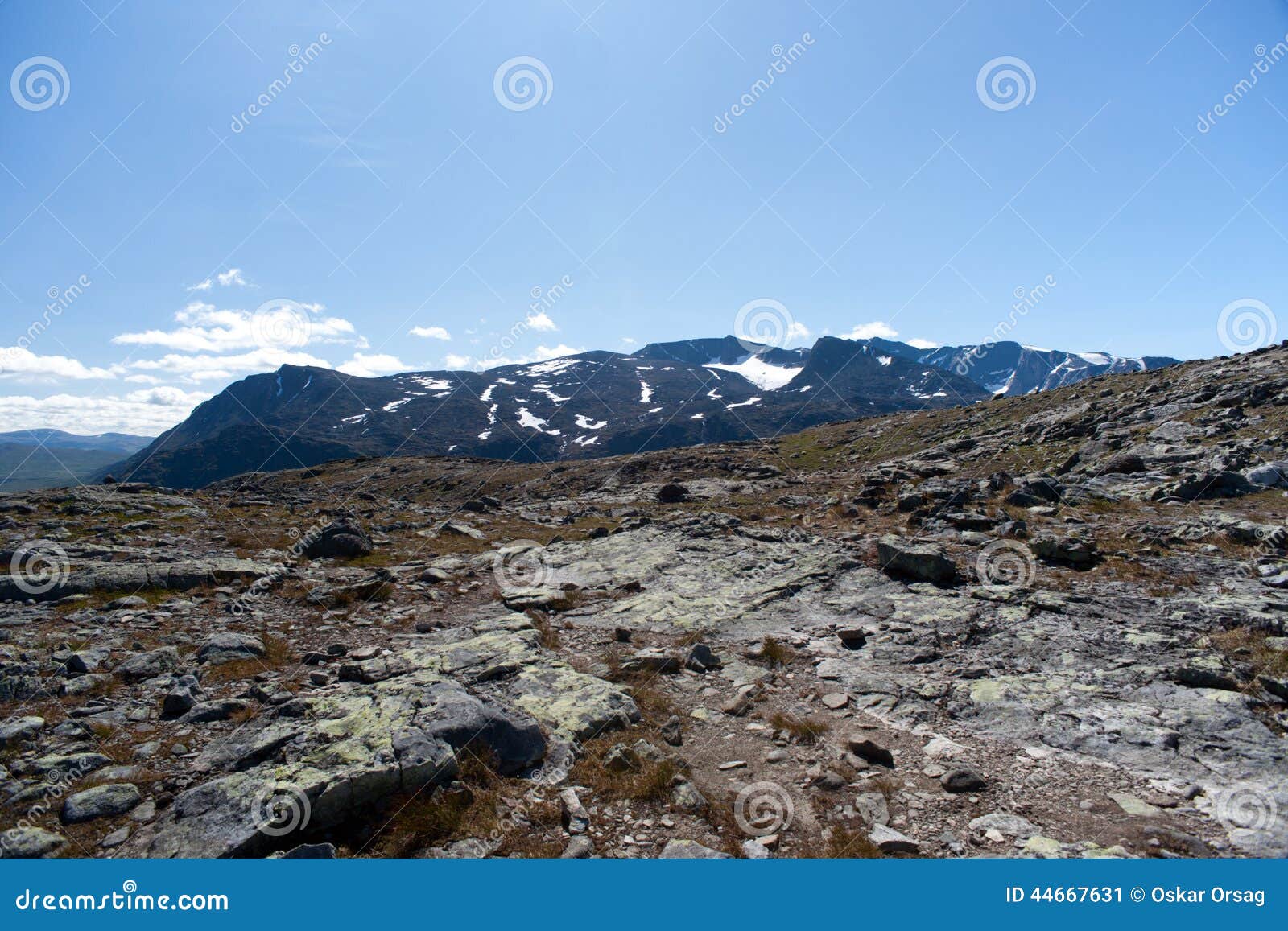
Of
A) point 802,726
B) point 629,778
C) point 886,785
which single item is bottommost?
point 629,778

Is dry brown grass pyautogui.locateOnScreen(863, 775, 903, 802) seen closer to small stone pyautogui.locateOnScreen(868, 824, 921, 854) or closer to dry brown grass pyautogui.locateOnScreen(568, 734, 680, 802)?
small stone pyautogui.locateOnScreen(868, 824, 921, 854)

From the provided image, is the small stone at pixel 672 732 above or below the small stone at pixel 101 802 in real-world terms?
above

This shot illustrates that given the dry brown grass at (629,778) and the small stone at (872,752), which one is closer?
the dry brown grass at (629,778)

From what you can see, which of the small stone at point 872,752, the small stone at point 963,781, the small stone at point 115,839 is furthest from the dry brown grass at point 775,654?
the small stone at point 115,839

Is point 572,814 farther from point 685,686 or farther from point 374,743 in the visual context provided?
point 685,686

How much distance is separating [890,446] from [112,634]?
71.7m

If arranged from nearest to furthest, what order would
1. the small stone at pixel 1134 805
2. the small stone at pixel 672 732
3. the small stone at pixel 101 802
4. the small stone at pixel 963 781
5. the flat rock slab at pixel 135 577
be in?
1. the small stone at pixel 1134 805
2. the small stone at pixel 101 802
3. the small stone at pixel 963 781
4. the small stone at pixel 672 732
5. the flat rock slab at pixel 135 577

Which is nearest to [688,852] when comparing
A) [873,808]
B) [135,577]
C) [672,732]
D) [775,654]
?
[873,808]

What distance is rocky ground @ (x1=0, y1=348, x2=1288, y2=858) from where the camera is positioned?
25.5ft

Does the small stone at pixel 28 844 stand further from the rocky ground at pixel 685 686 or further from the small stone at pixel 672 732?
the small stone at pixel 672 732

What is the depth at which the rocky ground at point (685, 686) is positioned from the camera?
25.5 ft

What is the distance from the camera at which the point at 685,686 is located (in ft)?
43.0

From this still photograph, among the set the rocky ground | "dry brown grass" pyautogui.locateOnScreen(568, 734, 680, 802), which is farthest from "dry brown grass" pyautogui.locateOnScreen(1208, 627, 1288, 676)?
"dry brown grass" pyautogui.locateOnScreen(568, 734, 680, 802)

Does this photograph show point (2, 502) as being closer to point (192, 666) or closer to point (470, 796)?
point (192, 666)
